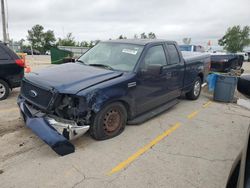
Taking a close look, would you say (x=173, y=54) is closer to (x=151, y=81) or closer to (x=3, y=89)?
(x=151, y=81)

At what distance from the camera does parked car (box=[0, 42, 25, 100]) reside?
18.8 feet

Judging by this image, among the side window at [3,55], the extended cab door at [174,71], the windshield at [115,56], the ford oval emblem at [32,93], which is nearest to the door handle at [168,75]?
the extended cab door at [174,71]

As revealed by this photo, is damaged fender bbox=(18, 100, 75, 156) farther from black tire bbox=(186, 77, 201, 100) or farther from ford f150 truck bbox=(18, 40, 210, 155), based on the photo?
black tire bbox=(186, 77, 201, 100)

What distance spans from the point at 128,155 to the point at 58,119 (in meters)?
1.29

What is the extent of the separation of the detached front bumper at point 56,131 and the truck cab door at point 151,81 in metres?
1.42

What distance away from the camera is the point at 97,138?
3660mm

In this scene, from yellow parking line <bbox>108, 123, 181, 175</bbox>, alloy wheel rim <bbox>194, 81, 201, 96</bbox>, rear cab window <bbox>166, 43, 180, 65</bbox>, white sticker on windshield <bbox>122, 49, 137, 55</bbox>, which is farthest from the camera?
alloy wheel rim <bbox>194, 81, 201, 96</bbox>

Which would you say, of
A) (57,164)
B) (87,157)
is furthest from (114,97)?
(57,164)

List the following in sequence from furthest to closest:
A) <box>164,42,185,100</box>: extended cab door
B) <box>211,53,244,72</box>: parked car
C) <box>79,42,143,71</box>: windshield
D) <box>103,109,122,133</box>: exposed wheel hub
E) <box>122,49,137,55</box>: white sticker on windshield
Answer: <box>211,53,244,72</box>: parked car < <box>164,42,185,100</box>: extended cab door < <box>122,49,137,55</box>: white sticker on windshield < <box>79,42,143,71</box>: windshield < <box>103,109,122,133</box>: exposed wheel hub

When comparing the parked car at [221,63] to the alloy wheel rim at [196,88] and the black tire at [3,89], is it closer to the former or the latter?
the alloy wheel rim at [196,88]

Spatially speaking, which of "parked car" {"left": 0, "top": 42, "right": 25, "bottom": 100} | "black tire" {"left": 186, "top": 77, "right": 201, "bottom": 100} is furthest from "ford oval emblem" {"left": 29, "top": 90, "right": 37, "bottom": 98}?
"black tire" {"left": 186, "top": 77, "right": 201, "bottom": 100}

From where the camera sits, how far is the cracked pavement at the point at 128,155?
9.04ft

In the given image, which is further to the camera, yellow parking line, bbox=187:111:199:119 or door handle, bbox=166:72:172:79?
yellow parking line, bbox=187:111:199:119

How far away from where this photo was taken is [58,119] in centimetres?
330
